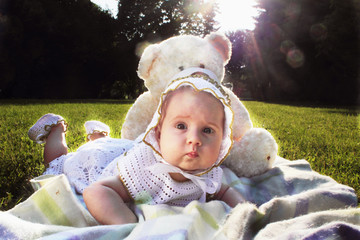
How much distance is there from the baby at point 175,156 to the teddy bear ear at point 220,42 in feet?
3.35

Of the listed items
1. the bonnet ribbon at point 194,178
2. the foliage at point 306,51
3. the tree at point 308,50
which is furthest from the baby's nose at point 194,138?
the tree at point 308,50

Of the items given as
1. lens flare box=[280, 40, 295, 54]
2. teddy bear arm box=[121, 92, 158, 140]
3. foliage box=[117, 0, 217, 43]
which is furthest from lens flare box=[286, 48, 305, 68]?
teddy bear arm box=[121, 92, 158, 140]

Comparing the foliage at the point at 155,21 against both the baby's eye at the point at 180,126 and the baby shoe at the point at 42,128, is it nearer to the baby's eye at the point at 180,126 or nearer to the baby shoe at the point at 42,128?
the baby shoe at the point at 42,128

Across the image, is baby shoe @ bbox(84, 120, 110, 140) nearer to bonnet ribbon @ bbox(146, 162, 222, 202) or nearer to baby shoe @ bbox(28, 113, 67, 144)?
baby shoe @ bbox(28, 113, 67, 144)

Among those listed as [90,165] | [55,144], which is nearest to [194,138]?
[90,165]

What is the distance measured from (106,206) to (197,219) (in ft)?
1.41

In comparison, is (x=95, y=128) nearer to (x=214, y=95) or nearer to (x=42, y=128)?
(x=42, y=128)

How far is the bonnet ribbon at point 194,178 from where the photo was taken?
1485 millimetres

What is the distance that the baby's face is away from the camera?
1.40 metres

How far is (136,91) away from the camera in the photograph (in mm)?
23594

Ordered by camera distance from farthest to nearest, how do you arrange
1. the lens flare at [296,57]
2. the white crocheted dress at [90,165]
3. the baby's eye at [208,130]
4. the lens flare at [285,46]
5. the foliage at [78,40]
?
the lens flare at [285,46]
the lens flare at [296,57]
the foliage at [78,40]
the white crocheted dress at [90,165]
the baby's eye at [208,130]

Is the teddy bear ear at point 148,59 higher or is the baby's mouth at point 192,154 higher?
the teddy bear ear at point 148,59

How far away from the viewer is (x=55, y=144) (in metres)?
2.52

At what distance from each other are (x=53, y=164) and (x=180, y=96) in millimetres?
1313
